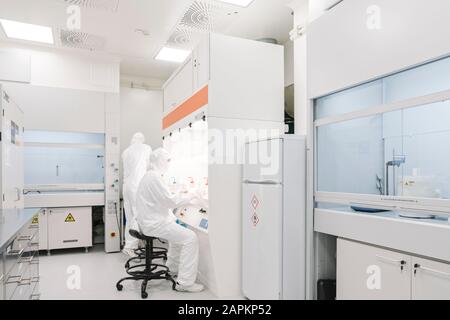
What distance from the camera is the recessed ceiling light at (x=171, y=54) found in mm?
4918

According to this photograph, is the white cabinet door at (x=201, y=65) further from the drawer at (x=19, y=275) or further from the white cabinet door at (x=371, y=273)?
the drawer at (x=19, y=275)

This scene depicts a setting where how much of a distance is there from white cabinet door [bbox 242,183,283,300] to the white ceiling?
2.14 metres

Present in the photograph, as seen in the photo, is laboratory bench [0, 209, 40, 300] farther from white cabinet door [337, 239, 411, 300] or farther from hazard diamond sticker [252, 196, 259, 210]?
white cabinet door [337, 239, 411, 300]

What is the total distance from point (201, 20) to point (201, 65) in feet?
2.72

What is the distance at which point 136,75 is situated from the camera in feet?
20.3

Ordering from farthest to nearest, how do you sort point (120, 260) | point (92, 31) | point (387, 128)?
point (120, 260) → point (92, 31) → point (387, 128)

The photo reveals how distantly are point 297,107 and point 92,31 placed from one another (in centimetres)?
285

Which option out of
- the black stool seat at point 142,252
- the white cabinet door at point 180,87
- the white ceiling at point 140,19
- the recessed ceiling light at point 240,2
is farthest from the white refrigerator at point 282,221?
the white ceiling at point 140,19

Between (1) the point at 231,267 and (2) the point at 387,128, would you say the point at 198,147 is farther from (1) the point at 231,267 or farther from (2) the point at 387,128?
(2) the point at 387,128

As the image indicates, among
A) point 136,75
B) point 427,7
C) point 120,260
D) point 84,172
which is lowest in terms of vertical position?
point 120,260

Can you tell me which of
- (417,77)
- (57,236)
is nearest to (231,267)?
(417,77)

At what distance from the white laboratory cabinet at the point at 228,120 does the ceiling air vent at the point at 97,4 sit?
1.06m

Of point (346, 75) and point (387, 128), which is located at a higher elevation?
point (346, 75)

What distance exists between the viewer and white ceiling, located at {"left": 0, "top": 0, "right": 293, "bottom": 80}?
11.7 feet
